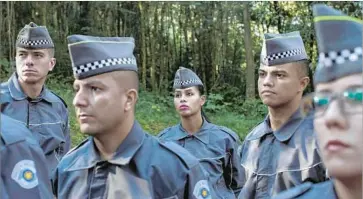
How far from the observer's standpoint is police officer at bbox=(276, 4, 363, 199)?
2.13 metres

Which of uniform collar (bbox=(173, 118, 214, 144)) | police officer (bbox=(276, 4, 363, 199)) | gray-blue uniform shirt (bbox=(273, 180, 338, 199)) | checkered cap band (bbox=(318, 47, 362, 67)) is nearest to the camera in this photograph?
police officer (bbox=(276, 4, 363, 199))

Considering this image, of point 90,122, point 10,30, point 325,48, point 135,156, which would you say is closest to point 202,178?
point 135,156

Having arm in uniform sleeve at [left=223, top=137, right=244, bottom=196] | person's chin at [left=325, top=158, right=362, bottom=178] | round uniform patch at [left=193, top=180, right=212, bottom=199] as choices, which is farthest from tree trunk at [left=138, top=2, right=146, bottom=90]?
person's chin at [left=325, top=158, right=362, bottom=178]

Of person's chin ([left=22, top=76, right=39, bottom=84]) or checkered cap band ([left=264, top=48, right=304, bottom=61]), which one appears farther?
person's chin ([left=22, top=76, right=39, bottom=84])

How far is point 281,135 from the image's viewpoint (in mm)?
4613

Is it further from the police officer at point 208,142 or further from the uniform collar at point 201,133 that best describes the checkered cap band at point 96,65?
the uniform collar at point 201,133

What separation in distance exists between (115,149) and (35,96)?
3116mm

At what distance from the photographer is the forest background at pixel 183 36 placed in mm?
15484

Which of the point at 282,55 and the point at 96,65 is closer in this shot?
the point at 96,65

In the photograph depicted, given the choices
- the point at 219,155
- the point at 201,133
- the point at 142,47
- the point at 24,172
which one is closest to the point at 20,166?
the point at 24,172

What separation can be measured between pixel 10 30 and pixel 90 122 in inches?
486

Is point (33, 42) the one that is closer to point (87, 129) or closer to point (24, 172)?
point (87, 129)

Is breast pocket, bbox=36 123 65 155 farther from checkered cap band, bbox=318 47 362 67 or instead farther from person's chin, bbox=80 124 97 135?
checkered cap band, bbox=318 47 362 67

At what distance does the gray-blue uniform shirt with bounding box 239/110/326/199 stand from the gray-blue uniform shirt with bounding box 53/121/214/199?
0.88 m
